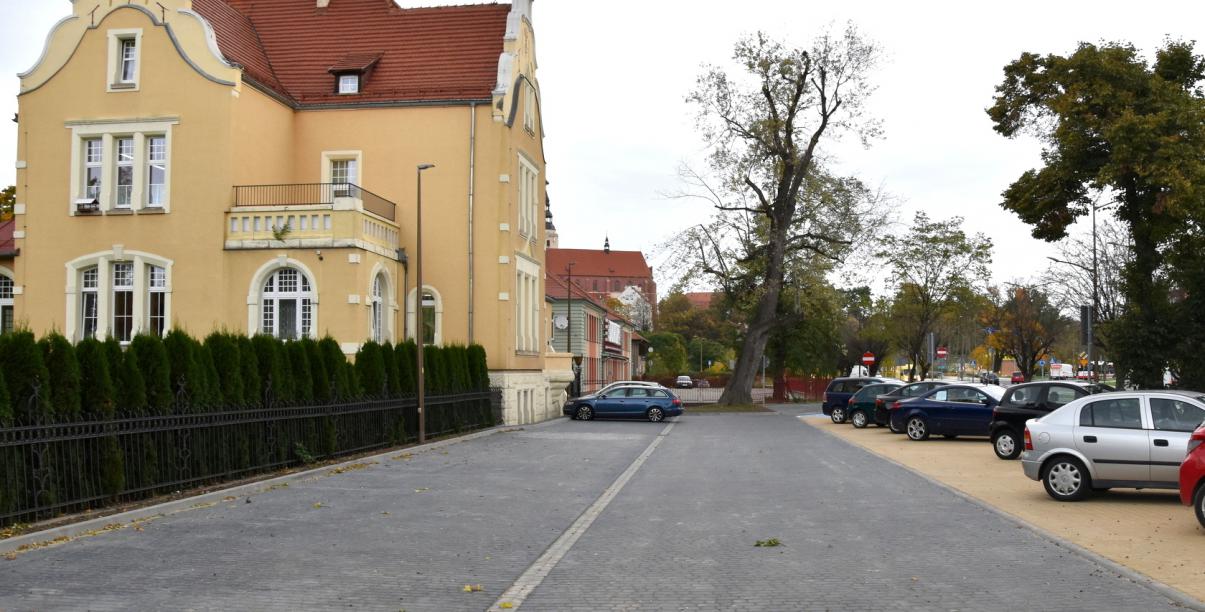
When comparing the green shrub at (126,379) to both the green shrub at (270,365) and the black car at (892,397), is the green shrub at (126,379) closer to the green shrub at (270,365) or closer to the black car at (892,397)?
the green shrub at (270,365)

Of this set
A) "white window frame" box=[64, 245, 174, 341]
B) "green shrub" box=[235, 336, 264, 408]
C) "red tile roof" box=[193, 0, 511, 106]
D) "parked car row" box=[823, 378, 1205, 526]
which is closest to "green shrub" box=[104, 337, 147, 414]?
"green shrub" box=[235, 336, 264, 408]

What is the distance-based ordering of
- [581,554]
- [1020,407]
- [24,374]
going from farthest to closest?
[1020,407] → [24,374] → [581,554]

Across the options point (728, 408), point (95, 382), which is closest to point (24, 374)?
point (95, 382)

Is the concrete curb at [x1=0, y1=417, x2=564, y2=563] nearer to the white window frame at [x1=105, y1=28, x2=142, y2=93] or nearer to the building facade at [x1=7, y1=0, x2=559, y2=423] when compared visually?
the building facade at [x1=7, y1=0, x2=559, y2=423]

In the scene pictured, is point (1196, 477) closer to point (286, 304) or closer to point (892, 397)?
point (892, 397)

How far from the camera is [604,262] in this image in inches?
6993

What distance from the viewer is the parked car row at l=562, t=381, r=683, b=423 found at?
40406 millimetres

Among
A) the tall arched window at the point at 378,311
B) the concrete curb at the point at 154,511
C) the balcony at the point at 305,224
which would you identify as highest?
the balcony at the point at 305,224

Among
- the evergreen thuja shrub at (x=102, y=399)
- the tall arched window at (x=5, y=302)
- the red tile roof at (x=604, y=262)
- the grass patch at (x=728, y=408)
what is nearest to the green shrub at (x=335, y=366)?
the evergreen thuja shrub at (x=102, y=399)

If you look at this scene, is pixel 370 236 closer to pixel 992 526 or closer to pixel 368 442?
pixel 368 442

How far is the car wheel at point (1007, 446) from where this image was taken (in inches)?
876

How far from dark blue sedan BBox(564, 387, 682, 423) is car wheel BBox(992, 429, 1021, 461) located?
18698 mm

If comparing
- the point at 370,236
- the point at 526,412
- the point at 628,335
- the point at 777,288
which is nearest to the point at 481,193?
the point at 370,236

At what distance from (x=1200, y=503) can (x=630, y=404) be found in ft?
97.9
